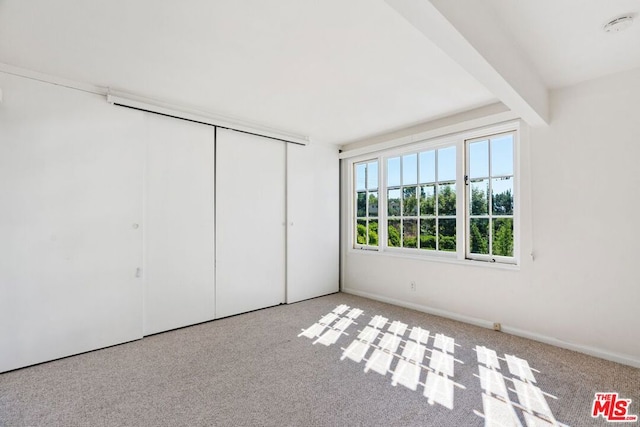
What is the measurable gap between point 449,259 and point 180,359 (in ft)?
9.96

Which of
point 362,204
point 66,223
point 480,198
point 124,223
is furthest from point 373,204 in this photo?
point 66,223

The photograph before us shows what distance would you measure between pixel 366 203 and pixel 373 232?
18.5 inches

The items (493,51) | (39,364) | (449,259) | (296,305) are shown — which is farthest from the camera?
(296,305)

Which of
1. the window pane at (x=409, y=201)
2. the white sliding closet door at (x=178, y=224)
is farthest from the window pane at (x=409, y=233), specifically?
the white sliding closet door at (x=178, y=224)

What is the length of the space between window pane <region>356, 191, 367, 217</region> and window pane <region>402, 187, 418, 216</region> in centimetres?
70

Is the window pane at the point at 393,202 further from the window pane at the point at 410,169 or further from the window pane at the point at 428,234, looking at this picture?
the window pane at the point at 428,234

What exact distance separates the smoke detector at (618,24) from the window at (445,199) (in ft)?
3.99

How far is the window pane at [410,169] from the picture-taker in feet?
13.4

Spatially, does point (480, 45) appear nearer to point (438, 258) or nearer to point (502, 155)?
point (502, 155)

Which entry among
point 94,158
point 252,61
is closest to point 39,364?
point 94,158

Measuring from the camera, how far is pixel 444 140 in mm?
3633

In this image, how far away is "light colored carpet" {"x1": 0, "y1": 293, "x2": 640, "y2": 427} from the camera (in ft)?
5.95

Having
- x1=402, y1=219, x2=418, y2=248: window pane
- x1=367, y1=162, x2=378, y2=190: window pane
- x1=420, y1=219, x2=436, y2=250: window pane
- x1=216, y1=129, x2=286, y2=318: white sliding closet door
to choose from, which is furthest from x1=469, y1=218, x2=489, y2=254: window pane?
x1=216, y1=129, x2=286, y2=318: white sliding closet door

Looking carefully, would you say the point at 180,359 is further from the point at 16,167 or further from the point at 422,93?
the point at 422,93
